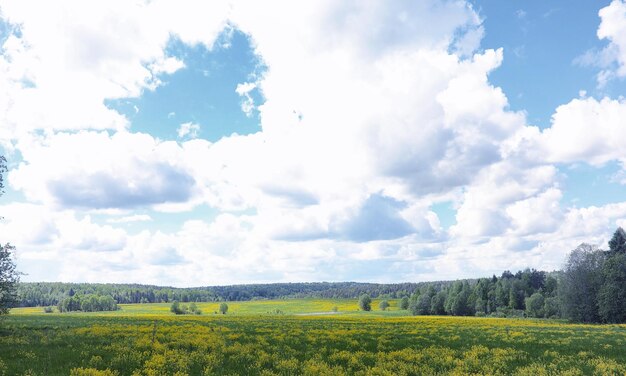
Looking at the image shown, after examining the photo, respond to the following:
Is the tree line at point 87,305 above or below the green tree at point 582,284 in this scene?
below

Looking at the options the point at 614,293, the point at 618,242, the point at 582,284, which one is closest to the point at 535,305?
the point at 618,242

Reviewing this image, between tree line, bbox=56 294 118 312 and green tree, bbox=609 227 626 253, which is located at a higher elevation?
green tree, bbox=609 227 626 253

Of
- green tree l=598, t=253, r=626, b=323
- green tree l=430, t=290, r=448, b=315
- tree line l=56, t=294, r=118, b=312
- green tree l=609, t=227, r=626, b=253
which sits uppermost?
green tree l=609, t=227, r=626, b=253

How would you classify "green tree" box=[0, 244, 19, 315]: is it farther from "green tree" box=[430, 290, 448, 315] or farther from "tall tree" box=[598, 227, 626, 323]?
"green tree" box=[430, 290, 448, 315]

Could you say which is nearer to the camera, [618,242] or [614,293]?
[614,293]

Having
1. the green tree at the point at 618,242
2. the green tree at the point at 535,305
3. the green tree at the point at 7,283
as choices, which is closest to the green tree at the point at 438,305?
the green tree at the point at 535,305

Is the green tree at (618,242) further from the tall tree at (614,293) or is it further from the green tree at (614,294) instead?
the green tree at (614,294)

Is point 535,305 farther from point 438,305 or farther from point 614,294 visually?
point 614,294

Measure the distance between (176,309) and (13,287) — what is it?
109 m

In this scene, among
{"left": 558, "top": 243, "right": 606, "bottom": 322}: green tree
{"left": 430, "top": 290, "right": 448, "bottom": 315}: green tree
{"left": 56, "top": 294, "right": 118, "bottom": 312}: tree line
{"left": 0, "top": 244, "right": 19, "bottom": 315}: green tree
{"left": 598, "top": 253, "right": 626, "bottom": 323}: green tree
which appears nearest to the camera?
{"left": 0, "top": 244, "right": 19, "bottom": 315}: green tree

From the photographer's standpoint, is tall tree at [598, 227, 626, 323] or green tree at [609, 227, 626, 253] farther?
green tree at [609, 227, 626, 253]

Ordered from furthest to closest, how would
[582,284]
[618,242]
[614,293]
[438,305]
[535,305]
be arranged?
1. [438,305]
2. [535,305]
3. [618,242]
4. [582,284]
5. [614,293]

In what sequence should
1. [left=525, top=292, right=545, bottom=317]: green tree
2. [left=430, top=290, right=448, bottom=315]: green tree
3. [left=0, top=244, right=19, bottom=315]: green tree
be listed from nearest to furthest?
[left=0, top=244, right=19, bottom=315]: green tree → [left=525, top=292, right=545, bottom=317]: green tree → [left=430, top=290, right=448, bottom=315]: green tree

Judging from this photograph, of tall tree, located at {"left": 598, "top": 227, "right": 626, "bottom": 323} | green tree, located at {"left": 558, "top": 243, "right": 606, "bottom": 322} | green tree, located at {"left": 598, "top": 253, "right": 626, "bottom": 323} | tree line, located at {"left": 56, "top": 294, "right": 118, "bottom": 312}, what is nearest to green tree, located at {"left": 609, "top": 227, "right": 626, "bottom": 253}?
green tree, located at {"left": 558, "top": 243, "right": 606, "bottom": 322}
